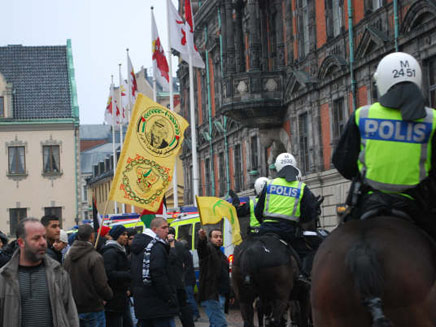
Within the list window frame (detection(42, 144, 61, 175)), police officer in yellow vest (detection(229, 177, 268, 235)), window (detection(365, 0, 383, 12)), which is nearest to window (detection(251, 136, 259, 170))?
window (detection(365, 0, 383, 12))

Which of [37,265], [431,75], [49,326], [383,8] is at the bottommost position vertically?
[49,326]


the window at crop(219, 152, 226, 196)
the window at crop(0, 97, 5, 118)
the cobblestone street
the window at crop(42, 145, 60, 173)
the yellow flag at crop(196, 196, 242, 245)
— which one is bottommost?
the cobblestone street

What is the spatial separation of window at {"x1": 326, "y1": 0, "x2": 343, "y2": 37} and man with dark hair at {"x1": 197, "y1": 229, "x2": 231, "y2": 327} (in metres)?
15.9

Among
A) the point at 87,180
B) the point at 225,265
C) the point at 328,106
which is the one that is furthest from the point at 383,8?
the point at 87,180

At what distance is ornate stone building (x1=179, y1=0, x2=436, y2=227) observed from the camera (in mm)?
26050

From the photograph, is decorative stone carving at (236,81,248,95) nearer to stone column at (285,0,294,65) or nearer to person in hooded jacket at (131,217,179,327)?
stone column at (285,0,294,65)

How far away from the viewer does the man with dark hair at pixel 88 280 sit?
1146 centimetres

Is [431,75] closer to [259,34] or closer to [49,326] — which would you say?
[259,34]

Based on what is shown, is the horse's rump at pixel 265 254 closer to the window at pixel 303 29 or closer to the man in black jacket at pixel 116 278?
the man in black jacket at pixel 116 278

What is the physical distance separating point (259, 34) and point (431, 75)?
1394 cm

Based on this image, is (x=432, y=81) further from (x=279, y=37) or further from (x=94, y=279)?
(x=94, y=279)

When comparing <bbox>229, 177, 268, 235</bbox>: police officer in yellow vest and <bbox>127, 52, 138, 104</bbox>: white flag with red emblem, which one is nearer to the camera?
<bbox>229, 177, 268, 235</bbox>: police officer in yellow vest

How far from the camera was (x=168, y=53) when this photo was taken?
115ft

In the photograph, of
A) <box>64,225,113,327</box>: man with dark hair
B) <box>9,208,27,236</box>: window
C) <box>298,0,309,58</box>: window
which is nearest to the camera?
<box>64,225,113,327</box>: man with dark hair
